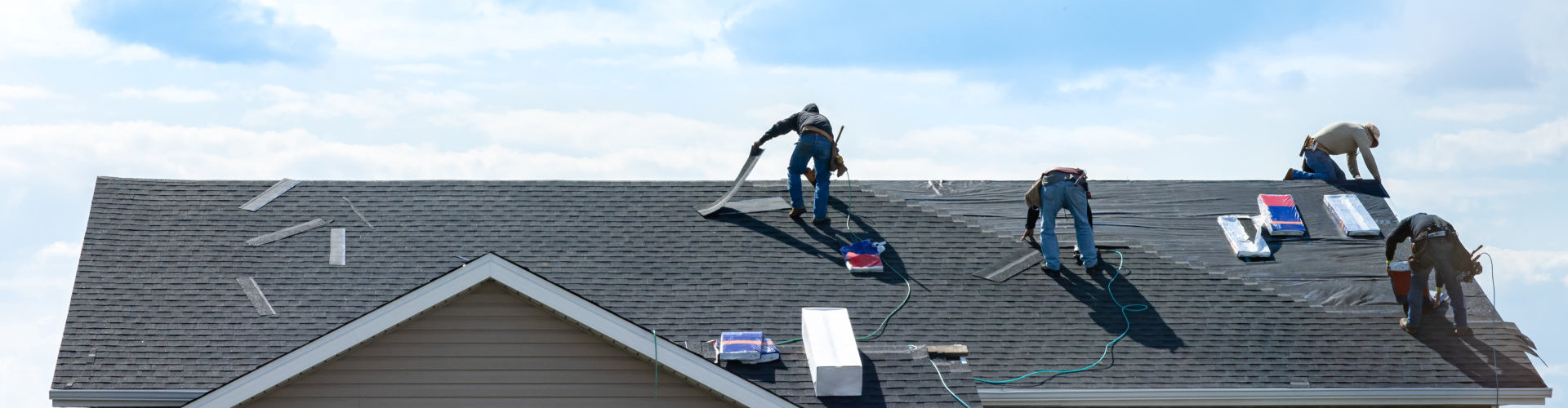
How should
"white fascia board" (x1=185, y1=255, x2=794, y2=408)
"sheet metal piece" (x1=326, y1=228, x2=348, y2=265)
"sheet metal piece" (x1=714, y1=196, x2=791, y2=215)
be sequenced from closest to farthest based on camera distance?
1. "white fascia board" (x1=185, y1=255, x2=794, y2=408)
2. "sheet metal piece" (x1=326, y1=228, x2=348, y2=265)
3. "sheet metal piece" (x1=714, y1=196, x2=791, y2=215)

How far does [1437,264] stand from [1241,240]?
233 cm

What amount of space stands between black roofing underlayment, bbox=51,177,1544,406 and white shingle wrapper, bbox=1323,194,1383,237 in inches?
6.0

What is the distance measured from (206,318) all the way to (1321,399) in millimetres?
10772

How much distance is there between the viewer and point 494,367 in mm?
10062

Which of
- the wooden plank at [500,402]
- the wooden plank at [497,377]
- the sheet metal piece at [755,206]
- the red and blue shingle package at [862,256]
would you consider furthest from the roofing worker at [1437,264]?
the wooden plank at [497,377]

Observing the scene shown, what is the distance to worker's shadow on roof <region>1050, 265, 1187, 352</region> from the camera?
1338 centimetres

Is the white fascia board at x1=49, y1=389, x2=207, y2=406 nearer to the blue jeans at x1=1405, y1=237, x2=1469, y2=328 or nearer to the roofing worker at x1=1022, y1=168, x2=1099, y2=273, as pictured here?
the roofing worker at x1=1022, y1=168, x2=1099, y2=273

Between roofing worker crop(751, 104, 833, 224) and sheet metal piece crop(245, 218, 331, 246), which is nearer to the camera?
sheet metal piece crop(245, 218, 331, 246)

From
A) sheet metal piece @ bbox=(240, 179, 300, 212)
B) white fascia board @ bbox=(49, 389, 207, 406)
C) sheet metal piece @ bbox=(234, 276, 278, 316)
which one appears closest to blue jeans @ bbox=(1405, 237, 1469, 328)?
sheet metal piece @ bbox=(234, 276, 278, 316)

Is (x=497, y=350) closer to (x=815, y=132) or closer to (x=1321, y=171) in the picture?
(x=815, y=132)

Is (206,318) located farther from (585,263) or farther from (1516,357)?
(1516,357)

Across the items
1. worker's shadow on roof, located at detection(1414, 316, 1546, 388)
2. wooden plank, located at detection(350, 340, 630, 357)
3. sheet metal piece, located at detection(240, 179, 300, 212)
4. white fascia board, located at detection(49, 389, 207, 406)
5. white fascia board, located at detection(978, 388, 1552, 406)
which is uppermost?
sheet metal piece, located at detection(240, 179, 300, 212)

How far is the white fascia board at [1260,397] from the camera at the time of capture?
12.5 m

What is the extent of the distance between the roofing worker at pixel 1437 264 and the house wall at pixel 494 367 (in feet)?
25.2
